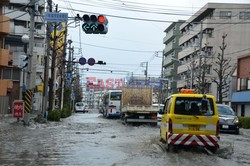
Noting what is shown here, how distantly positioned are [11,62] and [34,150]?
125 ft

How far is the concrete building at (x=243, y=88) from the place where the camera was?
44750mm

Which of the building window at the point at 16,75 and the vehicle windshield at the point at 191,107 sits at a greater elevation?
the building window at the point at 16,75

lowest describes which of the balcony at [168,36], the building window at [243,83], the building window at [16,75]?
the building window at [243,83]

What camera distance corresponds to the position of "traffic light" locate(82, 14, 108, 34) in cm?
1894

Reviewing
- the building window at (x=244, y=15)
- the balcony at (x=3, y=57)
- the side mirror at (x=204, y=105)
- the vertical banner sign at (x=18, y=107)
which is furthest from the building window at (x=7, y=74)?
the side mirror at (x=204, y=105)

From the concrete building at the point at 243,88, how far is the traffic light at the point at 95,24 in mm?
28157

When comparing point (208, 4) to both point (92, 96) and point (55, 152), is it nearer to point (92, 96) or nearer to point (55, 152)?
point (55, 152)

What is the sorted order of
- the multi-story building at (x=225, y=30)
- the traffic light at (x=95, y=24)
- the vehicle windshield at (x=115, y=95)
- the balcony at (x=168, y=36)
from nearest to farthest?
the traffic light at (x=95, y=24) < the vehicle windshield at (x=115, y=95) < the multi-story building at (x=225, y=30) < the balcony at (x=168, y=36)

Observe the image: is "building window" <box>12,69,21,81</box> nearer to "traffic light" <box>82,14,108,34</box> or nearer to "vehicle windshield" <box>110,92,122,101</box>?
"vehicle windshield" <box>110,92,122,101</box>

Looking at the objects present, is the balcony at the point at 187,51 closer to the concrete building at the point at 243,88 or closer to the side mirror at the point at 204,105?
the concrete building at the point at 243,88

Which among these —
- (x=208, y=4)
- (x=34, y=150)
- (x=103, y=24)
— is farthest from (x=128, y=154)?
(x=208, y=4)

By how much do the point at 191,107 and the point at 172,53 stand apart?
83.0 metres

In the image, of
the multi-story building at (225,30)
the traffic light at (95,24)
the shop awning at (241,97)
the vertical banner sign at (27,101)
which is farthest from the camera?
the multi-story building at (225,30)

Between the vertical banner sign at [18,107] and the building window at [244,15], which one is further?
the building window at [244,15]
